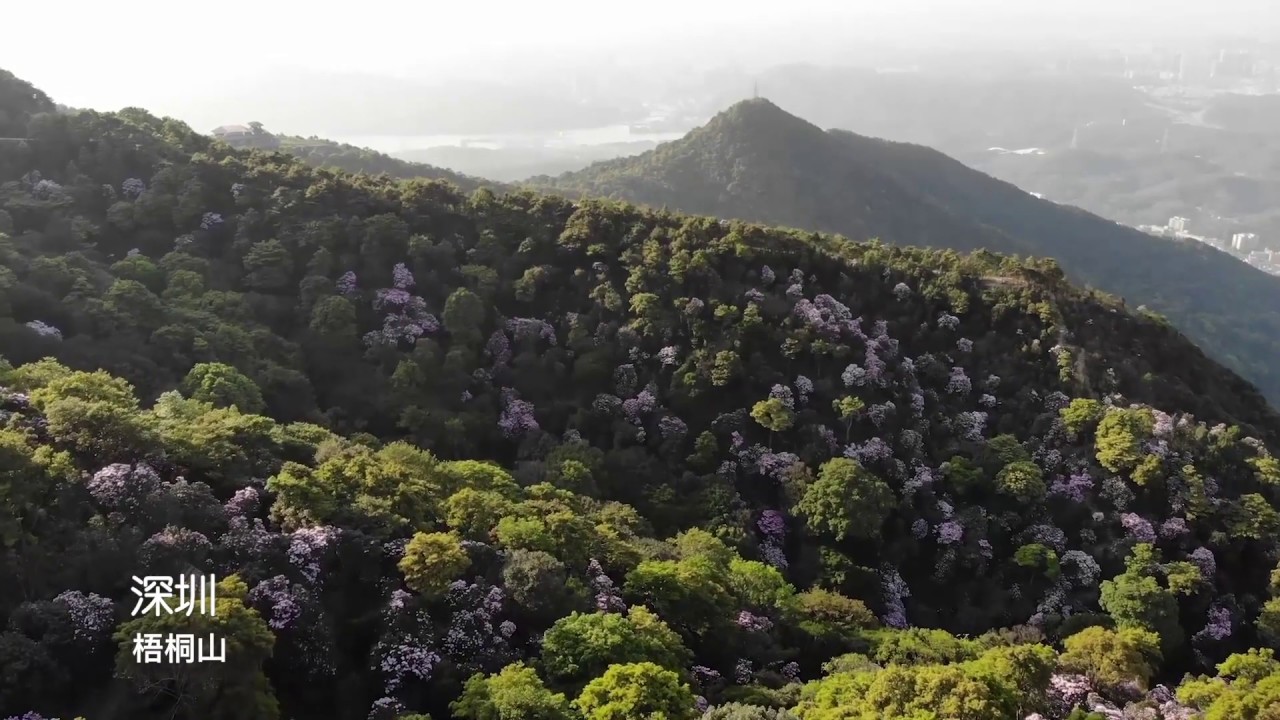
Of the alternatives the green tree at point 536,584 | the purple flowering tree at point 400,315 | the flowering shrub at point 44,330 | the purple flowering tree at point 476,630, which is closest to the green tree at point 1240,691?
the green tree at point 536,584

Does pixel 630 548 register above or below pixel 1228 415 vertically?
below

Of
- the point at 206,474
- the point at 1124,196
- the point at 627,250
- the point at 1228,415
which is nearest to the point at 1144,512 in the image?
the point at 1228,415

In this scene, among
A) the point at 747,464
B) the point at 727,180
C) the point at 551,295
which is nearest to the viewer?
the point at 747,464

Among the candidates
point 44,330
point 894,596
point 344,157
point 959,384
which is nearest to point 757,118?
point 344,157

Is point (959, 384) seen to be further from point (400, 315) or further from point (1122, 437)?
point (400, 315)

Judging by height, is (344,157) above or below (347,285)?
above

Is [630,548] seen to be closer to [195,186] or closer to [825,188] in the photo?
[195,186]
